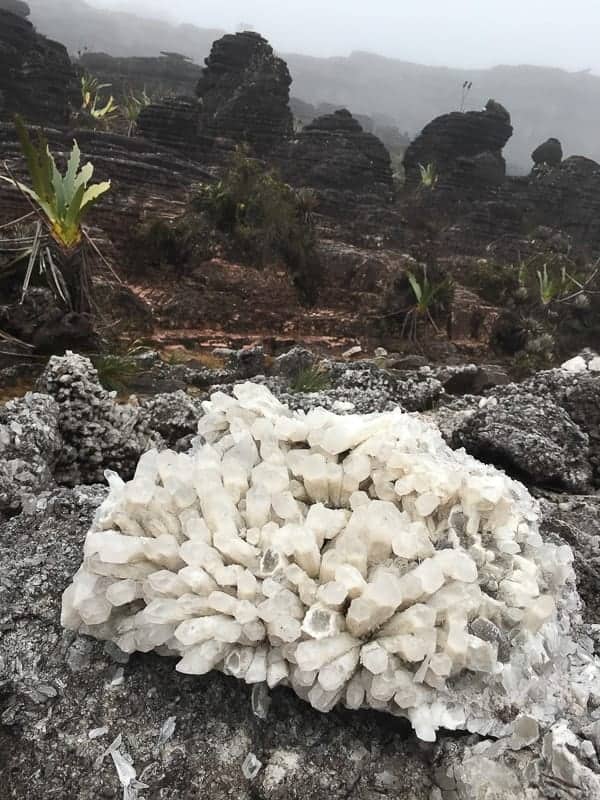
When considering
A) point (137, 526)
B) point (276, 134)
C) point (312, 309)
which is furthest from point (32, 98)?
point (137, 526)

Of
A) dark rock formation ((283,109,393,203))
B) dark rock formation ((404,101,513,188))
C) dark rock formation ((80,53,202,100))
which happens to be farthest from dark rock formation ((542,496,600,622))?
dark rock formation ((80,53,202,100))

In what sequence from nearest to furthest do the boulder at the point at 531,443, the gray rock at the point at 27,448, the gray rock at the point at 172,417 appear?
the gray rock at the point at 27,448 < the boulder at the point at 531,443 < the gray rock at the point at 172,417

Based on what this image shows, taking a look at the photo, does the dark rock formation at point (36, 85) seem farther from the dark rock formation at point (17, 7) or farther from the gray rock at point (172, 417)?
the dark rock formation at point (17, 7)

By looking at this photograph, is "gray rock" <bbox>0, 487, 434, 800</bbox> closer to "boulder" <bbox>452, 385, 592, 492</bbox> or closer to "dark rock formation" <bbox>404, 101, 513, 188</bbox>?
"boulder" <bbox>452, 385, 592, 492</bbox>

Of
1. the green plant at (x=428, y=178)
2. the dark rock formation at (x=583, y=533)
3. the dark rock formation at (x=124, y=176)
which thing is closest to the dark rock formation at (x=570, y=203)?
the green plant at (x=428, y=178)

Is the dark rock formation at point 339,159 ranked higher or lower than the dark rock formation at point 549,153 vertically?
lower

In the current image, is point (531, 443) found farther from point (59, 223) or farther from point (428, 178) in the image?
point (428, 178)

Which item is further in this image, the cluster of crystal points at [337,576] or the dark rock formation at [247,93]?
the dark rock formation at [247,93]
